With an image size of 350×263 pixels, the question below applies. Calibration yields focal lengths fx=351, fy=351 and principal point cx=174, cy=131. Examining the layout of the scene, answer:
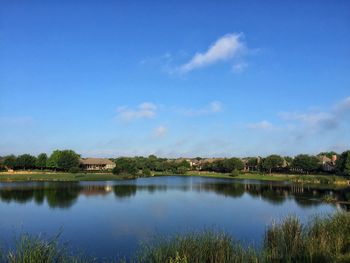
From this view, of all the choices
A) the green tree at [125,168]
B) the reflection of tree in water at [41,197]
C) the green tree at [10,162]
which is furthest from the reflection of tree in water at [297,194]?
the green tree at [10,162]

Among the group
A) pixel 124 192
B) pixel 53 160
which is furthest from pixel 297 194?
pixel 53 160

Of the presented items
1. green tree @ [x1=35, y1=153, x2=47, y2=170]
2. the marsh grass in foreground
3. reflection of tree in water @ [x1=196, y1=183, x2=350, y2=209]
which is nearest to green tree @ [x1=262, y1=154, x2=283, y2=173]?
reflection of tree in water @ [x1=196, y1=183, x2=350, y2=209]

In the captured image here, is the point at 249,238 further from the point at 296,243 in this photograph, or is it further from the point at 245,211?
the point at 245,211

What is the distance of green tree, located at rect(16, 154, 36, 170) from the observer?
11150 centimetres

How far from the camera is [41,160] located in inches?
4528

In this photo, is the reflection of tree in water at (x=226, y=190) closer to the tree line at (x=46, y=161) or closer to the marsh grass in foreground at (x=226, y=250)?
the marsh grass in foreground at (x=226, y=250)

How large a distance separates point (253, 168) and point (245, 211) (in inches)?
4907

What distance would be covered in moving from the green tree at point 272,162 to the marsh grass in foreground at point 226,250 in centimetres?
10925

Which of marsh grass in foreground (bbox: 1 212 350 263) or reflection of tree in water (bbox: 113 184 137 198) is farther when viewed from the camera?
reflection of tree in water (bbox: 113 184 137 198)

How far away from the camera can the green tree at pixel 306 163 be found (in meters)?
112

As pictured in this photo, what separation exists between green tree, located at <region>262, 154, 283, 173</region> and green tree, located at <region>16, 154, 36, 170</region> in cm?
8017

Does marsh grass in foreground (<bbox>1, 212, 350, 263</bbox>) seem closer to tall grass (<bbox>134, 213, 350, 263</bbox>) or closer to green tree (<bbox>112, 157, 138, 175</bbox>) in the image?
tall grass (<bbox>134, 213, 350, 263</bbox>)

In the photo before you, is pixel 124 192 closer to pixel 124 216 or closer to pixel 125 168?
pixel 124 216

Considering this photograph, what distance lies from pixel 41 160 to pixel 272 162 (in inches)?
3116
